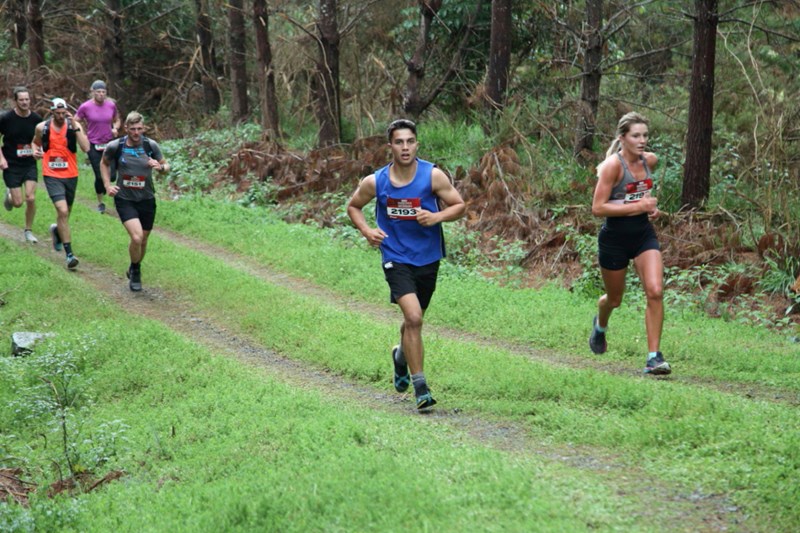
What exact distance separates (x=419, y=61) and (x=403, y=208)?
12465mm

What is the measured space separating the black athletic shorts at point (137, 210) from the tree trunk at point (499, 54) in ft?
24.5

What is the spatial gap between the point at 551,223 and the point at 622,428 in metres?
8.12

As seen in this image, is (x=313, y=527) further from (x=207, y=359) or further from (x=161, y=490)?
(x=207, y=359)

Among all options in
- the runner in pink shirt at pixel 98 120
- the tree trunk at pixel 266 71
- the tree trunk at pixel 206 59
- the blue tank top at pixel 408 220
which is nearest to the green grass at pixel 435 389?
the blue tank top at pixel 408 220

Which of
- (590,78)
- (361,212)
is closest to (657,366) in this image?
(361,212)

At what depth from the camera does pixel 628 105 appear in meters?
17.4

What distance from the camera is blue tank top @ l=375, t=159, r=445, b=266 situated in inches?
297

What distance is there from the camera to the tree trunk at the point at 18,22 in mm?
29431

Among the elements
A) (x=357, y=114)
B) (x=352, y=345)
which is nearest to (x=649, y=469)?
(x=352, y=345)

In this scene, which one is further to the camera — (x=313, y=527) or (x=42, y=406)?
(x=42, y=406)

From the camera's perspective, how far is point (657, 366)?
8023mm

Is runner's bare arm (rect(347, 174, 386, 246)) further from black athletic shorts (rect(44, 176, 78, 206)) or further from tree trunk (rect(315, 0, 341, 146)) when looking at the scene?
tree trunk (rect(315, 0, 341, 146))

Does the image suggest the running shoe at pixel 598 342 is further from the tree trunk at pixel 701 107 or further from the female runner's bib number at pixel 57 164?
the female runner's bib number at pixel 57 164

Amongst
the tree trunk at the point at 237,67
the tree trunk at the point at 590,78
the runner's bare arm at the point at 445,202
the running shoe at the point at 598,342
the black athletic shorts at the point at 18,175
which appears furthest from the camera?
the tree trunk at the point at 237,67
